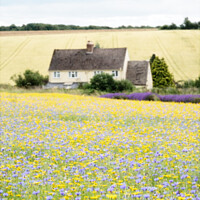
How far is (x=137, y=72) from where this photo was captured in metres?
57.5

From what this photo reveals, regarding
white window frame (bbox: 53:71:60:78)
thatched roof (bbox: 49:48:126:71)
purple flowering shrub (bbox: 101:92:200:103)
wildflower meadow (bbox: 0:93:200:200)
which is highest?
thatched roof (bbox: 49:48:126:71)

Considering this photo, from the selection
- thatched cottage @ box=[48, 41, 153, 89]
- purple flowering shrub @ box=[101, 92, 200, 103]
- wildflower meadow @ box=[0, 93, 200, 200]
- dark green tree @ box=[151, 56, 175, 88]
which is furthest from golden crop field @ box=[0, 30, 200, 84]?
wildflower meadow @ box=[0, 93, 200, 200]

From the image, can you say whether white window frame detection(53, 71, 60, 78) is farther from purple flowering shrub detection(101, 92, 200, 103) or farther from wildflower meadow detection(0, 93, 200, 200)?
wildflower meadow detection(0, 93, 200, 200)

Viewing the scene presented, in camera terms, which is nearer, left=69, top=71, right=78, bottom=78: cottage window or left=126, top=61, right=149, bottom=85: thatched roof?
left=126, top=61, right=149, bottom=85: thatched roof

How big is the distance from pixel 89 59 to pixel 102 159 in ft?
170

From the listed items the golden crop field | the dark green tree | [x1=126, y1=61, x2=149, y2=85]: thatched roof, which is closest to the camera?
the dark green tree

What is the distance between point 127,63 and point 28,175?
54.2 metres

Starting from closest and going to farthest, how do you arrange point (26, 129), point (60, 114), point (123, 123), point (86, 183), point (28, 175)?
point (86, 183) → point (28, 175) → point (26, 129) → point (123, 123) → point (60, 114)

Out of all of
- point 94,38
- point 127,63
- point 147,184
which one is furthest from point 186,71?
point 147,184

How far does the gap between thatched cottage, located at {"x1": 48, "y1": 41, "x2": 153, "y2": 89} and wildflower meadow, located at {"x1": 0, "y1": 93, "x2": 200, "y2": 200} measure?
41.8 m

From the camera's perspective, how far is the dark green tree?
174 ft

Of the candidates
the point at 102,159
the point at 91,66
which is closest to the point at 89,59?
the point at 91,66

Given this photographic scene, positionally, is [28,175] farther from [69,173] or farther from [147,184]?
[147,184]

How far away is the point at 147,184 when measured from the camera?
20.7ft
